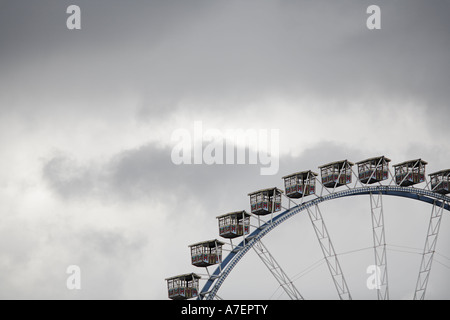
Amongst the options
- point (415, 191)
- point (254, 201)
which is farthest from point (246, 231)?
point (415, 191)

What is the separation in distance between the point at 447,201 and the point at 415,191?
18.0 ft

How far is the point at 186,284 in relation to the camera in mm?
91125
